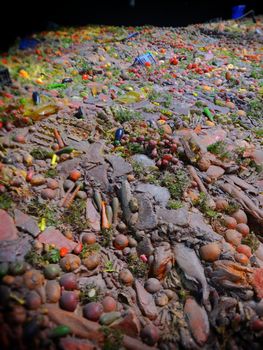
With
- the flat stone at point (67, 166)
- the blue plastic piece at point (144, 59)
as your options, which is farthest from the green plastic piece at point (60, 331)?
the blue plastic piece at point (144, 59)

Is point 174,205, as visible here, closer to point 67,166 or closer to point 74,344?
point 67,166

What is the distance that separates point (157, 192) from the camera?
144 inches

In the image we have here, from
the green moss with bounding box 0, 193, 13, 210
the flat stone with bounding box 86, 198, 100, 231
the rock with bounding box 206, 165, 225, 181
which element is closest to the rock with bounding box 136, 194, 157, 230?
the flat stone with bounding box 86, 198, 100, 231

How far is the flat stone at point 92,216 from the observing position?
132 inches

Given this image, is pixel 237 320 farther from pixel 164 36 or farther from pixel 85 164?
pixel 164 36

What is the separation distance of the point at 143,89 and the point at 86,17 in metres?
5.98

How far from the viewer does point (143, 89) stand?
601cm

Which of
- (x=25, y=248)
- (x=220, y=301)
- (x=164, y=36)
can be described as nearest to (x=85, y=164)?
(x=25, y=248)

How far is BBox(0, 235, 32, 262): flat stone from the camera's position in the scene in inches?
106

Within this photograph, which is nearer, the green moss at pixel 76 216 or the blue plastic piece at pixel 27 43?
the green moss at pixel 76 216

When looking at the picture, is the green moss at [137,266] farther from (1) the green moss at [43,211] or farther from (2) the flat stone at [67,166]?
(2) the flat stone at [67,166]

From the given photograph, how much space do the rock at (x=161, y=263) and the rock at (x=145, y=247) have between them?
64 mm

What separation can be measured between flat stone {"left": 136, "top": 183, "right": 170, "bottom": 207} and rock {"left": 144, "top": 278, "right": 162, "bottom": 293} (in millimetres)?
923

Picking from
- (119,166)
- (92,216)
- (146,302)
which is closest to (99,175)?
(119,166)
